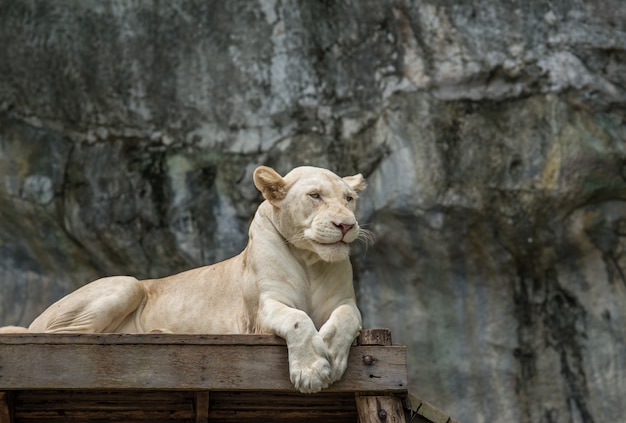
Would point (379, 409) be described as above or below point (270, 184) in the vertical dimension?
below

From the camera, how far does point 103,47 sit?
10.2m

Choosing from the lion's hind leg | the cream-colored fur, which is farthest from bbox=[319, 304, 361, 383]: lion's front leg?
the lion's hind leg

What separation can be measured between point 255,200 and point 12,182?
2118 mm

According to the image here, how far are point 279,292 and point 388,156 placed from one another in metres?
3.72

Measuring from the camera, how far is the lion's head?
611 cm

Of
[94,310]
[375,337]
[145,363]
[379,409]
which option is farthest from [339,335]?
[94,310]

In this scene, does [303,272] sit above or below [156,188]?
below

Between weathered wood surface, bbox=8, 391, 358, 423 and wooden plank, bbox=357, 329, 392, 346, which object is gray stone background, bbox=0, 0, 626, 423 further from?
wooden plank, bbox=357, 329, 392, 346

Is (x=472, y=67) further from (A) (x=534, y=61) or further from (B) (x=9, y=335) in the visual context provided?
(B) (x=9, y=335)

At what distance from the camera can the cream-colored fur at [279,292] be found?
5.71 m

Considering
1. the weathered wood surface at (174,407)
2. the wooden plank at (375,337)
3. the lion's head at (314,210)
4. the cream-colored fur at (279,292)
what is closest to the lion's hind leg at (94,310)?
the cream-colored fur at (279,292)

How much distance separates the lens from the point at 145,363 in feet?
18.5

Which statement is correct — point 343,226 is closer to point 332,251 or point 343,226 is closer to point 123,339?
point 332,251

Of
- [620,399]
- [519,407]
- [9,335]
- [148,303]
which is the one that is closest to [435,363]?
[519,407]
